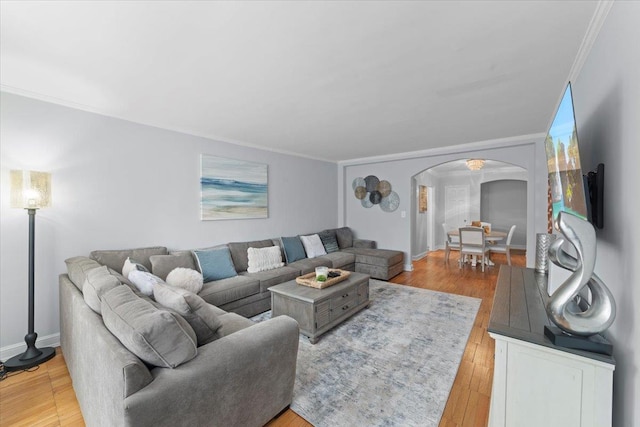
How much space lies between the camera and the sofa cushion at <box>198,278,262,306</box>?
9.29 feet

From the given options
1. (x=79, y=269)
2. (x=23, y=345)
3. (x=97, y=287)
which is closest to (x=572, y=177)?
(x=97, y=287)

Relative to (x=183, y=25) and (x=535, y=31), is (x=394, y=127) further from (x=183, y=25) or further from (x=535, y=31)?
(x=183, y=25)

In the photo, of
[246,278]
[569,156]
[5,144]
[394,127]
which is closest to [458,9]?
[569,156]

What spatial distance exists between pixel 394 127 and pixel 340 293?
89.8 inches

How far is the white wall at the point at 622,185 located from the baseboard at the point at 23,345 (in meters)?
4.14

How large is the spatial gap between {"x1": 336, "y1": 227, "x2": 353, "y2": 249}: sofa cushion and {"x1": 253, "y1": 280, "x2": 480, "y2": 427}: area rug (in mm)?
2168

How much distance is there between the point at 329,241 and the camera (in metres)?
5.20

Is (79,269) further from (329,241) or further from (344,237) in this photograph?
(344,237)

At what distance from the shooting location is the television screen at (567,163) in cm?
119

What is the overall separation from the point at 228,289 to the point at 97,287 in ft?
4.95

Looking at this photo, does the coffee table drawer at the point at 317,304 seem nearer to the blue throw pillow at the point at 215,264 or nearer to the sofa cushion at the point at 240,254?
the blue throw pillow at the point at 215,264

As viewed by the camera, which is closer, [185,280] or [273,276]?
[185,280]

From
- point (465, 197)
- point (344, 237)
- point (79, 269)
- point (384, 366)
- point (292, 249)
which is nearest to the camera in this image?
point (79, 269)

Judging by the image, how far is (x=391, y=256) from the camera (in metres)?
4.84
